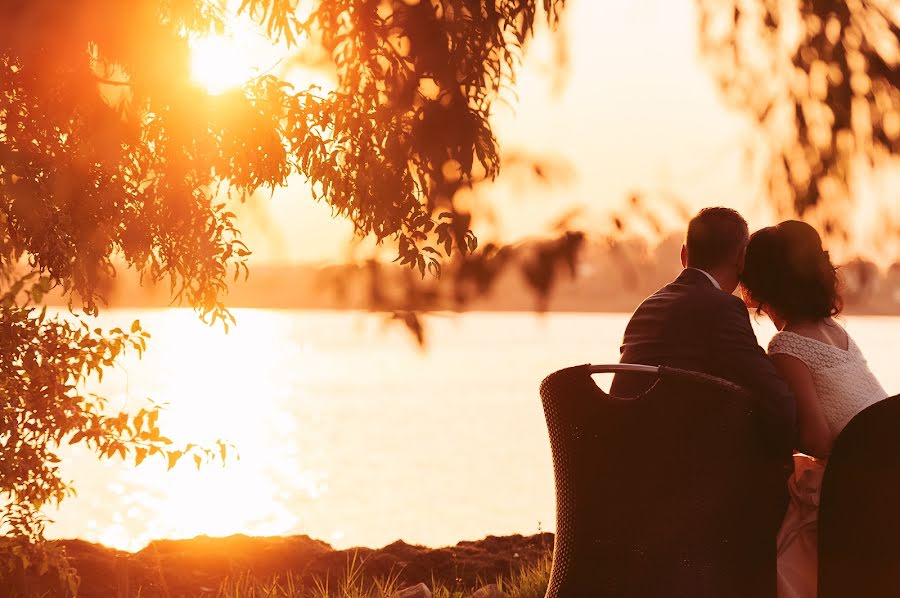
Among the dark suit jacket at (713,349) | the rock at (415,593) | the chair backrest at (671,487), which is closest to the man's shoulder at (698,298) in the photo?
the dark suit jacket at (713,349)

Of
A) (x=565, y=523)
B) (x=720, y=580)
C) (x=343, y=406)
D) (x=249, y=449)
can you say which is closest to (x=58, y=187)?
(x=565, y=523)

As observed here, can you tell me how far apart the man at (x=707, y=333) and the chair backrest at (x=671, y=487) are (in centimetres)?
11

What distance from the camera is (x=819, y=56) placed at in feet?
10.4

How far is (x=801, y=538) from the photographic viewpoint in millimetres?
3521

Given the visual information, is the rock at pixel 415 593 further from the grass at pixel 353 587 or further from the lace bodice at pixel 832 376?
the lace bodice at pixel 832 376

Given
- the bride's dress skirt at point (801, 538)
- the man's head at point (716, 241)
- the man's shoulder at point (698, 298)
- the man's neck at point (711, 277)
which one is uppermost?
the man's head at point (716, 241)

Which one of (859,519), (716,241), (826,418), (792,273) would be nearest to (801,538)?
(859,519)

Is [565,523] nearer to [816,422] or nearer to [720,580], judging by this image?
[720,580]

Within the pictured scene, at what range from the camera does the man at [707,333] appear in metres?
3.29

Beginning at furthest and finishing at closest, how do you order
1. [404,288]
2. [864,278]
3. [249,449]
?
[249,449], [864,278], [404,288]

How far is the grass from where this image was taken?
5648 millimetres

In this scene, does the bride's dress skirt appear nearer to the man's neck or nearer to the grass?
the man's neck

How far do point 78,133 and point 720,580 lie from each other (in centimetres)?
318

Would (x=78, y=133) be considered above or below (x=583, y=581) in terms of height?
above
